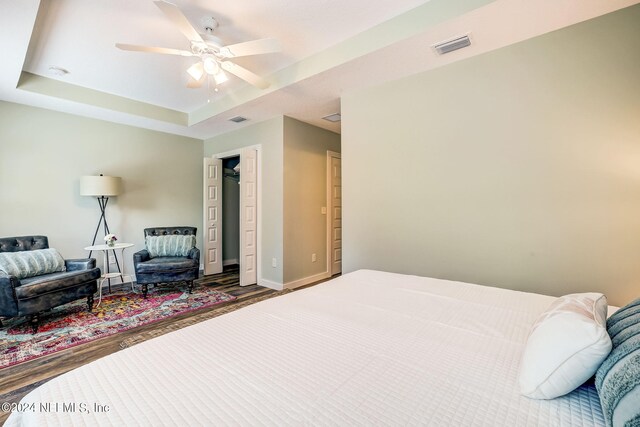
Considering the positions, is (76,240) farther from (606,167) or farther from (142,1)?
(606,167)

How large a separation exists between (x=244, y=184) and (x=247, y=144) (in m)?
0.73

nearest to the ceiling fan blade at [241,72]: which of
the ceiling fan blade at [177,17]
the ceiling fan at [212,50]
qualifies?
the ceiling fan at [212,50]

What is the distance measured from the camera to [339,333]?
120 cm

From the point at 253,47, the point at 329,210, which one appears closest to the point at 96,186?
the point at 253,47

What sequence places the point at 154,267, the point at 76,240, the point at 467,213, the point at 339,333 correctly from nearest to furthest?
the point at 339,333, the point at 467,213, the point at 154,267, the point at 76,240

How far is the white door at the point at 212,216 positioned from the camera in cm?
476

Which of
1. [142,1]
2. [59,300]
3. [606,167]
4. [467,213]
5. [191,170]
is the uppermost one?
[142,1]

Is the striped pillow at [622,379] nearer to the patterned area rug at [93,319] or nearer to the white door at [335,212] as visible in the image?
the patterned area rug at [93,319]

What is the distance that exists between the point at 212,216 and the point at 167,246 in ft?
3.33

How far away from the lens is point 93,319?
2857 mm

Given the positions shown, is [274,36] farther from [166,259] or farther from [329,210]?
[166,259]

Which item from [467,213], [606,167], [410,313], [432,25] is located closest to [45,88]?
[432,25]

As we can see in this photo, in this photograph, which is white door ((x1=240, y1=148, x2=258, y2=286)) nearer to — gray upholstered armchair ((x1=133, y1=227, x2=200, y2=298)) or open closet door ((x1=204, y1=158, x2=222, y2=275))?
gray upholstered armchair ((x1=133, y1=227, x2=200, y2=298))

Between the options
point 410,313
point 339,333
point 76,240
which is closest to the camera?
point 339,333
